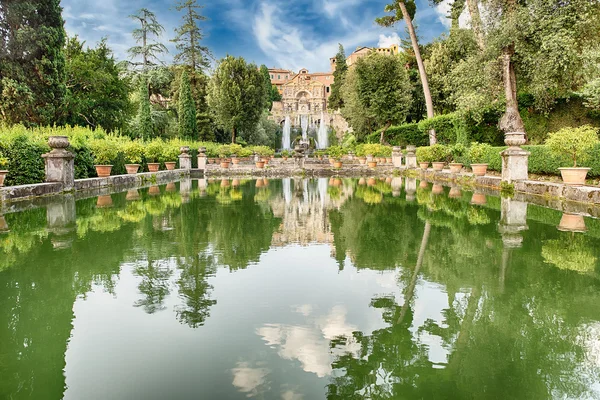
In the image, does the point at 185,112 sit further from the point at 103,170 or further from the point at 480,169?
the point at 480,169

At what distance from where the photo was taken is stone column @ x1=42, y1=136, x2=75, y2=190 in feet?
32.7

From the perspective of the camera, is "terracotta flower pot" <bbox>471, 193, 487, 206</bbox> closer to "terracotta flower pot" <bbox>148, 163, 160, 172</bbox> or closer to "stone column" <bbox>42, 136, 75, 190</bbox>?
"stone column" <bbox>42, 136, 75, 190</bbox>

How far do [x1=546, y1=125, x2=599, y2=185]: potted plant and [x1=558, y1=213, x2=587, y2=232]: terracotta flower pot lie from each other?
2.44 meters

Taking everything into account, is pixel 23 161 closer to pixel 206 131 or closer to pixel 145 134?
pixel 145 134

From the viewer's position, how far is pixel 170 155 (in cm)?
2011

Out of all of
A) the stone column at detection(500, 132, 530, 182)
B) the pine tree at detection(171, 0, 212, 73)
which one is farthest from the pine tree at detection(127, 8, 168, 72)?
the stone column at detection(500, 132, 530, 182)

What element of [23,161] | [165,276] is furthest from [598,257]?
[23,161]

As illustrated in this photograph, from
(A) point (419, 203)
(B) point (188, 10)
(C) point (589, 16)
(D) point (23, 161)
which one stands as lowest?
(A) point (419, 203)

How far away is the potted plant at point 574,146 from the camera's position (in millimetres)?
8891

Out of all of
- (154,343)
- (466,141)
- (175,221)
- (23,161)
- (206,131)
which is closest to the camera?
(154,343)

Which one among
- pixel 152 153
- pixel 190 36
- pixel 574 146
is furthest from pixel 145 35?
pixel 574 146

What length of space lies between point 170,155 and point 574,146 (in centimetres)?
1616

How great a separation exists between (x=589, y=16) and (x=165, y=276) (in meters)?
16.9

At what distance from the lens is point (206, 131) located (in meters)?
34.7
